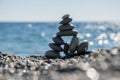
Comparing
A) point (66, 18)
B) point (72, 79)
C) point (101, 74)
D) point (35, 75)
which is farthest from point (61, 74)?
point (66, 18)

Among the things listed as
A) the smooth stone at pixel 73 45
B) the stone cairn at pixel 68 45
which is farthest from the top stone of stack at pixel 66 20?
the smooth stone at pixel 73 45


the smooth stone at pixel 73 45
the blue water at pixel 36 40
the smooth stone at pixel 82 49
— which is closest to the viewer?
the smooth stone at pixel 82 49

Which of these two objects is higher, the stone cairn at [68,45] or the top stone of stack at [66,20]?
the top stone of stack at [66,20]

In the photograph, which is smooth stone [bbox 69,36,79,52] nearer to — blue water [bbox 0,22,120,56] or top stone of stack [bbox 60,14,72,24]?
top stone of stack [bbox 60,14,72,24]

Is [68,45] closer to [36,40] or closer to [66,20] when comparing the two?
[66,20]

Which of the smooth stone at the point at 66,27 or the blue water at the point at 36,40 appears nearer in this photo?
the smooth stone at the point at 66,27

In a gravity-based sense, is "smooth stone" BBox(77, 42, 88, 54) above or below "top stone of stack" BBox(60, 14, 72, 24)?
below

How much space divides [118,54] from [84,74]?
425mm

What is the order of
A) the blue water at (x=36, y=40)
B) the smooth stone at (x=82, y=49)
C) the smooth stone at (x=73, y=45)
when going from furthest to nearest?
the blue water at (x=36, y=40)
the smooth stone at (x=73, y=45)
the smooth stone at (x=82, y=49)

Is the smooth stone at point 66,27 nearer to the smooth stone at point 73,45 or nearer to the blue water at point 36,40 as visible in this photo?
the smooth stone at point 73,45

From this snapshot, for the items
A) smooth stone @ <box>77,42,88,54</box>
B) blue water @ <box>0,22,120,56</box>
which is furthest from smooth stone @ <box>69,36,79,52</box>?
blue water @ <box>0,22,120,56</box>

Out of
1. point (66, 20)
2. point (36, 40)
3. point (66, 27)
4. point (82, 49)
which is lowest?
point (36, 40)

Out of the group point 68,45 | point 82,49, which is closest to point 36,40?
point 68,45

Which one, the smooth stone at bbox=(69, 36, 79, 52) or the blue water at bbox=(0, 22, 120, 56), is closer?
the smooth stone at bbox=(69, 36, 79, 52)
